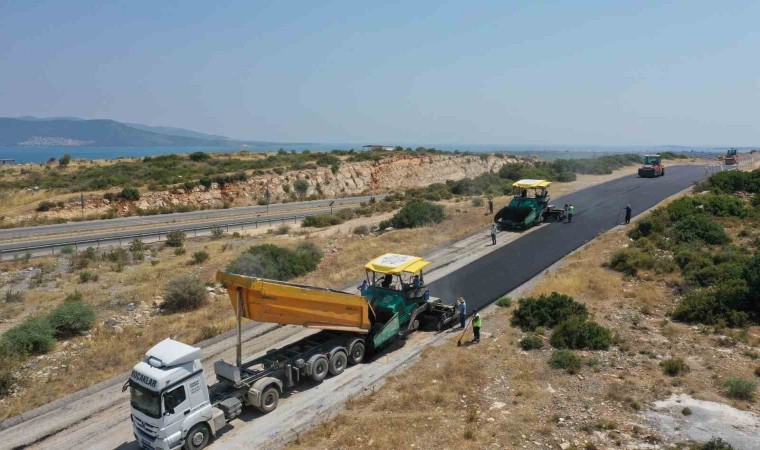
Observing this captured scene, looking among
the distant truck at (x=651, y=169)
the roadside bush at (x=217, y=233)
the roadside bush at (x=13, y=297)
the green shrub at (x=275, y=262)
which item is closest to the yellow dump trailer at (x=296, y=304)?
the green shrub at (x=275, y=262)

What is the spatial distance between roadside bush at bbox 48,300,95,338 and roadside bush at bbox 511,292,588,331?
1529 cm

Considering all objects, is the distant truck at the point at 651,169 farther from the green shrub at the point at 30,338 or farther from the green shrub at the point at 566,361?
the green shrub at the point at 30,338

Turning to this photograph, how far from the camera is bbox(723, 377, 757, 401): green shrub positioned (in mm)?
11625

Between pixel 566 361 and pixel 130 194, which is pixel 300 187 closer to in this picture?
pixel 130 194

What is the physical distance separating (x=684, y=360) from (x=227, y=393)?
1242 cm

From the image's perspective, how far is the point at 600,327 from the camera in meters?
15.5

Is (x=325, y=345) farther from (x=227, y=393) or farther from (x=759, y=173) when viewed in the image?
(x=759, y=173)

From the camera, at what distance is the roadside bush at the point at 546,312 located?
652 inches

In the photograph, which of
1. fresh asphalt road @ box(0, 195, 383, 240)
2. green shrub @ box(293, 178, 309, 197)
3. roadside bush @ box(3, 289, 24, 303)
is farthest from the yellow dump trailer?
green shrub @ box(293, 178, 309, 197)

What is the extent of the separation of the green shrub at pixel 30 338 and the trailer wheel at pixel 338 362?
9.97 m

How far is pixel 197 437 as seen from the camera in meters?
10.3

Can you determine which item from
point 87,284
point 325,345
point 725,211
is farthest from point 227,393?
point 725,211

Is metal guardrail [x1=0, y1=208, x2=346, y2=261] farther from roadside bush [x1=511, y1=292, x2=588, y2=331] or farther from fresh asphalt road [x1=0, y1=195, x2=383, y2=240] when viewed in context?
roadside bush [x1=511, y1=292, x2=588, y2=331]

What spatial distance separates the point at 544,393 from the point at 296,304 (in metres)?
6.61
